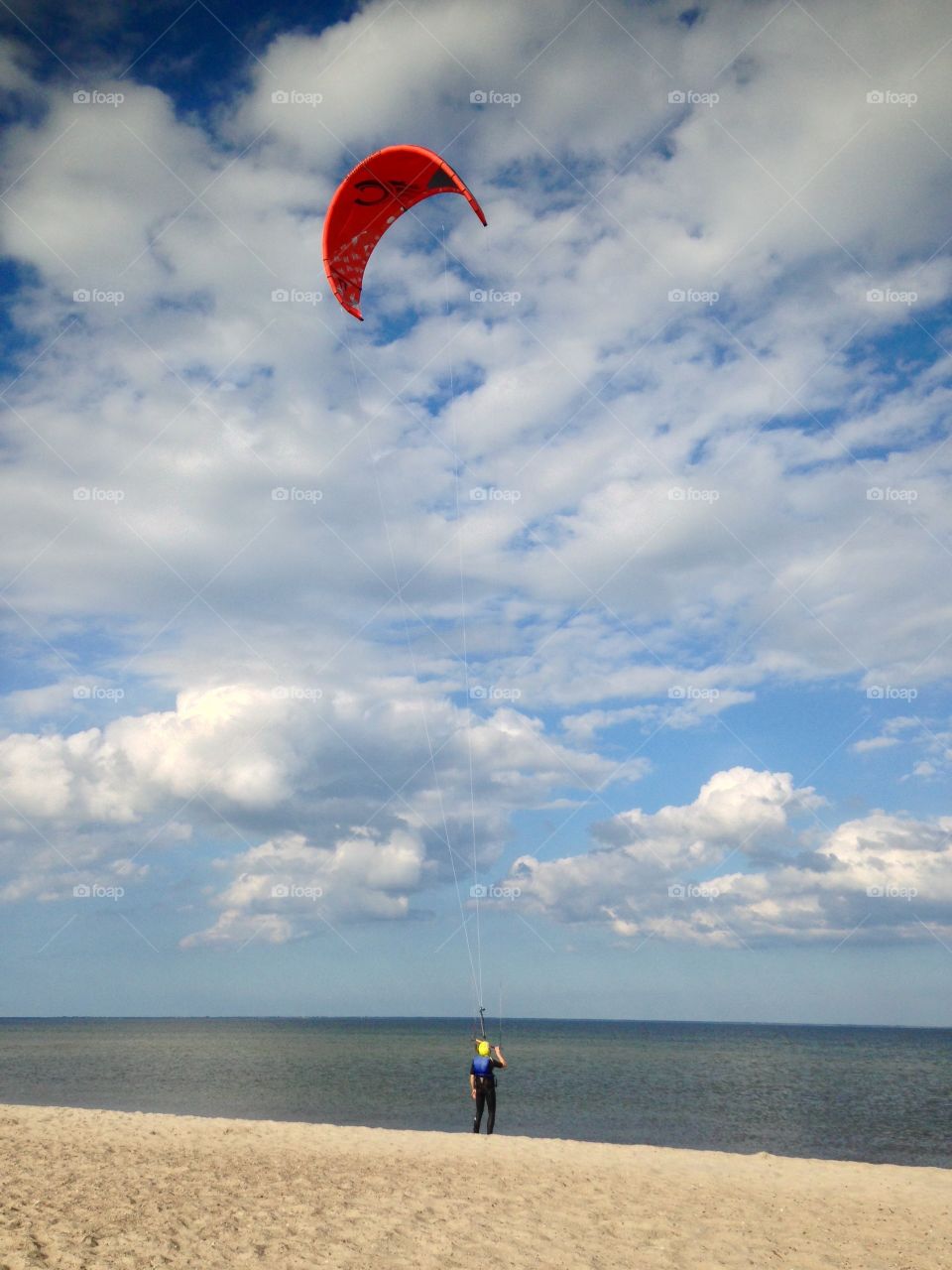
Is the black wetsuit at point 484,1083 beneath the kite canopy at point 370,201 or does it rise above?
beneath

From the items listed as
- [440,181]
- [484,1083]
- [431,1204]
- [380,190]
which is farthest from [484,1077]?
[380,190]

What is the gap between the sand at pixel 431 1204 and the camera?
7891 mm

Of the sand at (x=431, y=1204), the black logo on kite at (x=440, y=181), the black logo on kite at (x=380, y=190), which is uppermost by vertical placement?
the black logo on kite at (x=380, y=190)

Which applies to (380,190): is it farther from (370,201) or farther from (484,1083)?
(484,1083)

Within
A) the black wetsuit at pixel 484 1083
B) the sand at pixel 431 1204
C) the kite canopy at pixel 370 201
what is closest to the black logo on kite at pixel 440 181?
the kite canopy at pixel 370 201

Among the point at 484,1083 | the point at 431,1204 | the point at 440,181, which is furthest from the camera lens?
the point at 484,1083

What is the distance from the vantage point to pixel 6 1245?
7.05 metres

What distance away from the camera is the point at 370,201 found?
15.6 metres

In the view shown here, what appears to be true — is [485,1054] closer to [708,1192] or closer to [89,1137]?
[708,1192]

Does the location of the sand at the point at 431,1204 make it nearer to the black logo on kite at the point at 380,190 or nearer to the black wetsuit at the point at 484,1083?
the black wetsuit at the point at 484,1083

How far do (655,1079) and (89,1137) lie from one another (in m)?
29.3

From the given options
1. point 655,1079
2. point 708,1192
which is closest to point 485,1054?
point 708,1192

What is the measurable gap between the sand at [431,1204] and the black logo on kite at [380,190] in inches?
583

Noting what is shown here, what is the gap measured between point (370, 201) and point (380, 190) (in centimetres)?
35
